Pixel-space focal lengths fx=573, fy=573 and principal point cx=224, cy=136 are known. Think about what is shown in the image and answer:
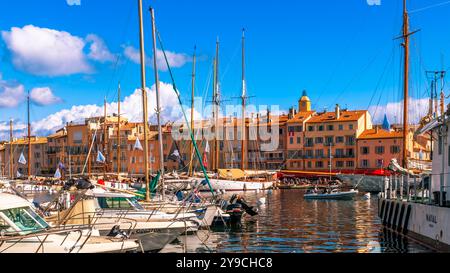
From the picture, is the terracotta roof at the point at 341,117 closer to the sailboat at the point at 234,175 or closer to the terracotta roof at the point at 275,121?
the terracotta roof at the point at 275,121

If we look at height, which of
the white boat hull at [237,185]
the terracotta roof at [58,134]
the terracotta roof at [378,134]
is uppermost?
the terracotta roof at [58,134]

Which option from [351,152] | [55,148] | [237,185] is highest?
[55,148]

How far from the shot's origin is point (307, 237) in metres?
32.8

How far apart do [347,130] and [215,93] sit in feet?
141

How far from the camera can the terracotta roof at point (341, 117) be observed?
121488 mm

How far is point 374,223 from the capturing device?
4094 cm

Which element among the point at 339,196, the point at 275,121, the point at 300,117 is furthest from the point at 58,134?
the point at 339,196

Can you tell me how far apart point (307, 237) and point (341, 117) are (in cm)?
9376

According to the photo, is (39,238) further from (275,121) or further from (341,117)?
(275,121)

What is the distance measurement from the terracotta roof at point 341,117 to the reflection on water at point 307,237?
7546cm

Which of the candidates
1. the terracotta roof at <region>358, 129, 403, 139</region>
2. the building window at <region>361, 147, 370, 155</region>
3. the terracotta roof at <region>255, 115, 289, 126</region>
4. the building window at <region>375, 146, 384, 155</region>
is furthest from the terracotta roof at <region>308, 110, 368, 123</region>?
the terracotta roof at <region>255, 115, 289, 126</region>

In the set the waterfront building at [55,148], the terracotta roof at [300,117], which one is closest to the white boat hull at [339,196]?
the terracotta roof at [300,117]
